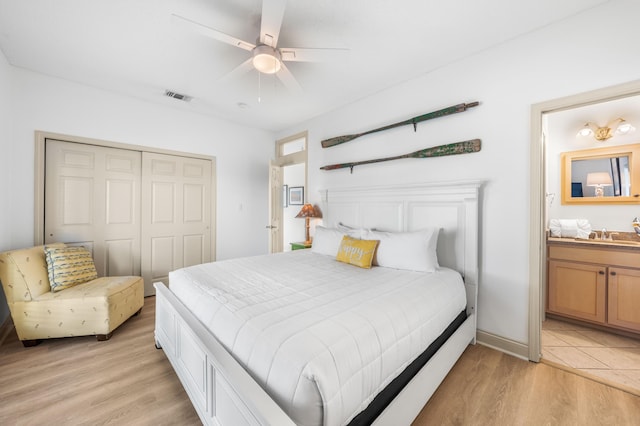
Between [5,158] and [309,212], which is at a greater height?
[5,158]

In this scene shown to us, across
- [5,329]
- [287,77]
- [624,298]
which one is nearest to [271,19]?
[287,77]

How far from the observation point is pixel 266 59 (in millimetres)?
1916

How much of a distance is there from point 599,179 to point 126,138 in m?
5.87

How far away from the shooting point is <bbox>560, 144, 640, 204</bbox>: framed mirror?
2.86 metres

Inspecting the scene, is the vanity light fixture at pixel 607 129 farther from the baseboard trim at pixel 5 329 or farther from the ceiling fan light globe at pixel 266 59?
the baseboard trim at pixel 5 329

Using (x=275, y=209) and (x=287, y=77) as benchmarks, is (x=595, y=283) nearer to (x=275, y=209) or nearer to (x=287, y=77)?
(x=287, y=77)

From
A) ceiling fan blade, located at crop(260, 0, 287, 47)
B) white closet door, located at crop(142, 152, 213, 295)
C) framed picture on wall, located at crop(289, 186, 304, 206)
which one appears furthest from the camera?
framed picture on wall, located at crop(289, 186, 304, 206)

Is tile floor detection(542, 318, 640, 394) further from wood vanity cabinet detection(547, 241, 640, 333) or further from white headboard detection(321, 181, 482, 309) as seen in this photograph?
white headboard detection(321, 181, 482, 309)

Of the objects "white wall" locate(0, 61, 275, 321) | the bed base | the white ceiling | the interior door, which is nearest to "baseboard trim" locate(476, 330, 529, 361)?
the bed base

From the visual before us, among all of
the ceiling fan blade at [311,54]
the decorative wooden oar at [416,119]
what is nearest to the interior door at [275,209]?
the decorative wooden oar at [416,119]

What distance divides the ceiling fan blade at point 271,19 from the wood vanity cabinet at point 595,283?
338cm

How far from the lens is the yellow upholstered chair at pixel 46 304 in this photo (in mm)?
2250

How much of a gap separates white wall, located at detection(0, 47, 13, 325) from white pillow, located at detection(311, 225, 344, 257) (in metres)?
3.15

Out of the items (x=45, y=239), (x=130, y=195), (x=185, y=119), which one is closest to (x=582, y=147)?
(x=185, y=119)
